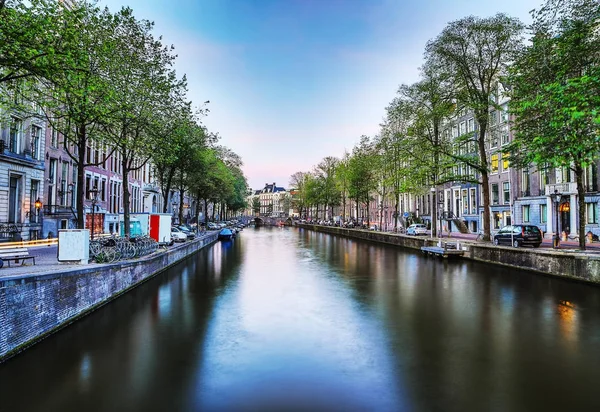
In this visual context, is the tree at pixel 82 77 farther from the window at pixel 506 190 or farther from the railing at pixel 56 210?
the window at pixel 506 190

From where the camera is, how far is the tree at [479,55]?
96.3 ft

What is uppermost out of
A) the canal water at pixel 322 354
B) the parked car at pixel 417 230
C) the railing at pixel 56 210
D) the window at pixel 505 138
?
the window at pixel 505 138

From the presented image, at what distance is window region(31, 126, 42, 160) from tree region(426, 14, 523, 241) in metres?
32.8

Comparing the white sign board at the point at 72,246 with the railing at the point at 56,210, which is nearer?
the white sign board at the point at 72,246

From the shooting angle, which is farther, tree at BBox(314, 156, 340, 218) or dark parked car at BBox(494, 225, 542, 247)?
tree at BBox(314, 156, 340, 218)

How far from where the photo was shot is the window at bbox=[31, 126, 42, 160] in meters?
30.7

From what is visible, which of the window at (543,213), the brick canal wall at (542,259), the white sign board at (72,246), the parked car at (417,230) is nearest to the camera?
the white sign board at (72,246)

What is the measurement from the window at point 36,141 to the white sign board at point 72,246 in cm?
1995

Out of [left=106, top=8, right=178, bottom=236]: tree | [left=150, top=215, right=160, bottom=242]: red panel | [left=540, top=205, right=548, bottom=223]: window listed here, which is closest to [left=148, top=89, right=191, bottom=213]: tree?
[left=106, top=8, right=178, bottom=236]: tree

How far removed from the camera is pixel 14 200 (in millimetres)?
29203

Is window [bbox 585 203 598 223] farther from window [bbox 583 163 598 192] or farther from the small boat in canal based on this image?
the small boat in canal

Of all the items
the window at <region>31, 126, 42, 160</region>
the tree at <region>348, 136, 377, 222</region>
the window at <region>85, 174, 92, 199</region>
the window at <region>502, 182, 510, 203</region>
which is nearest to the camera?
the window at <region>31, 126, 42, 160</region>

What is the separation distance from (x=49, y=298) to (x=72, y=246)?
5141mm

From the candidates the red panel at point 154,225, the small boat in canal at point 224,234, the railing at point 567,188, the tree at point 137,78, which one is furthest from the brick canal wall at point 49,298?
the small boat in canal at point 224,234
